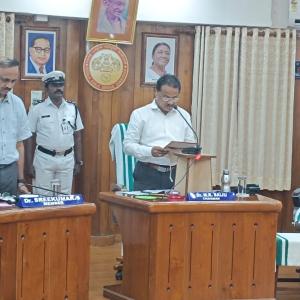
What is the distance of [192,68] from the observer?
20.2 feet

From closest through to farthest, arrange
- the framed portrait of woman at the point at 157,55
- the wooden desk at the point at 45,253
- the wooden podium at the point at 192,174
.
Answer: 1. the wooden desk at the point at 45,253
2. the wooden podium at the point at 192,174
3. the framed portrait of woman at the point at 157,55

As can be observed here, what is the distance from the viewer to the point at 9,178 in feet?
13.7

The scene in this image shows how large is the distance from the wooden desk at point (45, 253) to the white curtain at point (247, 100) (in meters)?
2.71

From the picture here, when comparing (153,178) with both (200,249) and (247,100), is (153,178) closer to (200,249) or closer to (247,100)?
(200,249)

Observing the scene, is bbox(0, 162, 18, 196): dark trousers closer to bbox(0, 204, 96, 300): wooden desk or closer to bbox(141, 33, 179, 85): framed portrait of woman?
bbox(0, 204, 96, 300): wooden desk

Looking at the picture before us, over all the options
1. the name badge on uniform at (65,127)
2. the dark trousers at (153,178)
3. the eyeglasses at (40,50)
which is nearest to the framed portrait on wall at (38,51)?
the eyeglasses at (40,50)

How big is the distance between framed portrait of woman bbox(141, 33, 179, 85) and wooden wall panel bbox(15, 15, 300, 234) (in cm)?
4

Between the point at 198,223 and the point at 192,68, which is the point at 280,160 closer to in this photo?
the point at 192,68

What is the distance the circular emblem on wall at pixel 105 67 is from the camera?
232 inches

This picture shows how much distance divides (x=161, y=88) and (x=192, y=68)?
6.09 ft

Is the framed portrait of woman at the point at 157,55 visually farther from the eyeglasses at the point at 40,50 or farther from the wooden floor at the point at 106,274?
the wooden floor at the point at 106,274

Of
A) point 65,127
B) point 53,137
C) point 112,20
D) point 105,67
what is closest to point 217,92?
point 105,67

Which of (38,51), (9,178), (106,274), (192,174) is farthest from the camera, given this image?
(38,51)

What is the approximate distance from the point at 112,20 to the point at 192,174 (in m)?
2.22
